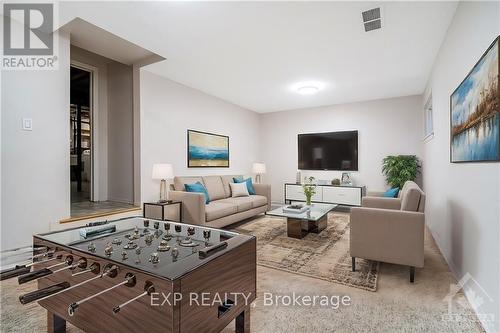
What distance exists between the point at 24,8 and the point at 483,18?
12.7 feet

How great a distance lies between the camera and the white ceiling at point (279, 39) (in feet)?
7.48

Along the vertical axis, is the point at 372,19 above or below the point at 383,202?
above

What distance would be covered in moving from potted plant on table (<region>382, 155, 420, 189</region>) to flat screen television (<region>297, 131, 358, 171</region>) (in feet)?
2.46

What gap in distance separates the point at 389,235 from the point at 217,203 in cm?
260

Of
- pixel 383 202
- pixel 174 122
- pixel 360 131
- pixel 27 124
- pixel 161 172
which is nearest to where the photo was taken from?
pixel 27 124

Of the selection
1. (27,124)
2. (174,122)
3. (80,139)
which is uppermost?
(174,122)

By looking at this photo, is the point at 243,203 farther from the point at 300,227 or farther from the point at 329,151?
the point at 329,151

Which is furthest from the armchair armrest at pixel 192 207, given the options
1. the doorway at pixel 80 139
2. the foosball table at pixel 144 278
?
the doorway at pixel 80 139


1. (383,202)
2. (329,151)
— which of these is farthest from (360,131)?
(383,202)

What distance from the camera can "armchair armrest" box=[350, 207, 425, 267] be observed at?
2.20 metres

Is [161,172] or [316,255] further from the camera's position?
[161,172]

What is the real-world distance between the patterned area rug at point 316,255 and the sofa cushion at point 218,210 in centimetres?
38

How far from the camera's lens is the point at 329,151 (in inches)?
231

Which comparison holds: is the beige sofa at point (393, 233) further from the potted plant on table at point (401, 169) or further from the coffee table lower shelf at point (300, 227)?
the potted plant on table at point (401, 169)
